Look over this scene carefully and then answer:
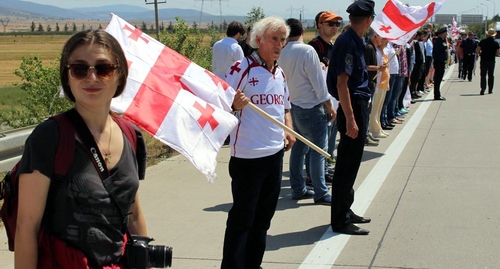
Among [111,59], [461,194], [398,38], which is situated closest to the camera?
[111,59]

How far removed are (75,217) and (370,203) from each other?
4.85 metres

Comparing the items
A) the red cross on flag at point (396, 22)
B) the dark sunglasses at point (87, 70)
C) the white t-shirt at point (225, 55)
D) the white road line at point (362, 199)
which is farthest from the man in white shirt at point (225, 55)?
the dark sunglasses at point (87, 70)

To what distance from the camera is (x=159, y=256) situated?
2.59m

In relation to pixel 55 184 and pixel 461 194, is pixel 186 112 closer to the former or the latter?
pixel 55 184

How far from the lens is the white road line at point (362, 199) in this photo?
5047 millimetres

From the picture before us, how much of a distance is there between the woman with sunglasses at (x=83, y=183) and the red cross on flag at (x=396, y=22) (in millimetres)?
7549

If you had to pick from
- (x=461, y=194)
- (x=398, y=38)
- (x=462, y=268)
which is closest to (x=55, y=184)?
(x=462, y=268)

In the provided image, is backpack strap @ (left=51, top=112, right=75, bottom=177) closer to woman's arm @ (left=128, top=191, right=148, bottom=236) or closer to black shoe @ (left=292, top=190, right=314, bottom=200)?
woman's arm @ (left=128, top=191, right=148, bottom=236)

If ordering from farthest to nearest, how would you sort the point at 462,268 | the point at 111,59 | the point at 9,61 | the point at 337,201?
the point at 9,61
the point at 337,201
the point at 462,268
the point at 111,59

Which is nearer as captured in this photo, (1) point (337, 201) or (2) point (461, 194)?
(1) point (337, 201)

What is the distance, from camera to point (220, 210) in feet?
21.3

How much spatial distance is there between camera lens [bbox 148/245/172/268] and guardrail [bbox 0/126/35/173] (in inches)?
156

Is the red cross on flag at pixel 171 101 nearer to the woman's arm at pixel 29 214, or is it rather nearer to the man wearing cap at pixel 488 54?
the woman's arm at pixel 29 214

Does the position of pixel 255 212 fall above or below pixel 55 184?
below
